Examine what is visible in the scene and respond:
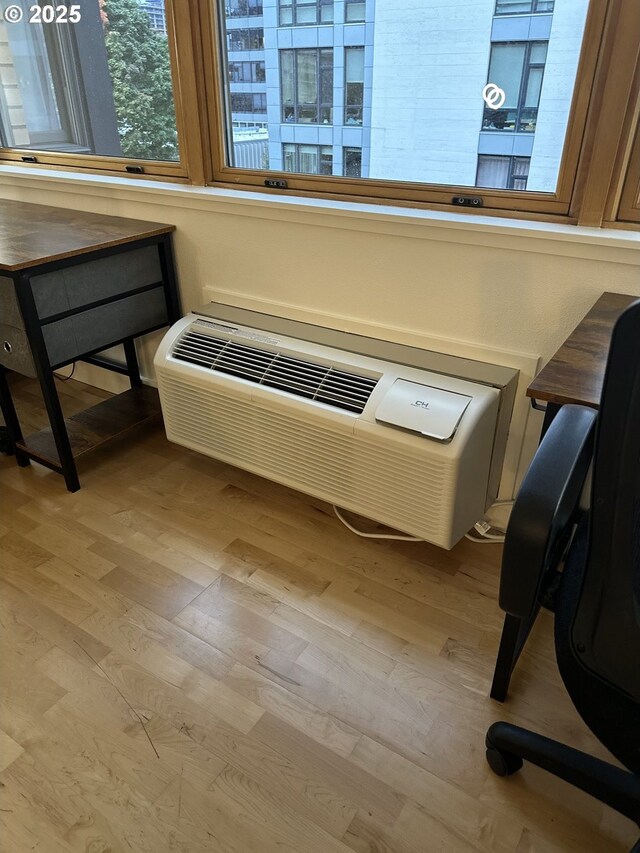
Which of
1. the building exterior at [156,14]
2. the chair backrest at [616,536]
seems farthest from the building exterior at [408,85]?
the chair backrest at [616,536]

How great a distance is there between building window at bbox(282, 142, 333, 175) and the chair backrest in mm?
1494

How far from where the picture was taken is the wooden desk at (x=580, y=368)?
1.06 m

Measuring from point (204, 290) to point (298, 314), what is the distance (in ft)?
1.38

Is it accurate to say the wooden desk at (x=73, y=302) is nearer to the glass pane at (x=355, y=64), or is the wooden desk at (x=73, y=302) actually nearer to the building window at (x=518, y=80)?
the glass pane at (x=355, y=64)

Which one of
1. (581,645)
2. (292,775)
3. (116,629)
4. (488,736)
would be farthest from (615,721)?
(116,629)

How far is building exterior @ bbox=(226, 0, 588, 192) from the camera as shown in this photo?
1.46 meters

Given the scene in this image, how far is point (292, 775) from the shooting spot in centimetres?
123

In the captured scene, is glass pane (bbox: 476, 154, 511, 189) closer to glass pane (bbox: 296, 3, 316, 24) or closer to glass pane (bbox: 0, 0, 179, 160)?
glass pane (bbox: 296, 3, 316, 24)

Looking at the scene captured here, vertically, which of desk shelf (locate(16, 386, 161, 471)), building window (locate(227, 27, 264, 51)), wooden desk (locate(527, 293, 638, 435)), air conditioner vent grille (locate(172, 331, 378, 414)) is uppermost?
building window (locate(227, 27, 264, 51))

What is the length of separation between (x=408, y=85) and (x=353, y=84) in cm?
18

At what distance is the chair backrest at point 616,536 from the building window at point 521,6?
123 cm

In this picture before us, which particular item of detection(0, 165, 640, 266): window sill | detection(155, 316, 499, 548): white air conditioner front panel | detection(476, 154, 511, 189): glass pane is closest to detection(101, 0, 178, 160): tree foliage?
detection(0, 165, 640, 266): window sill

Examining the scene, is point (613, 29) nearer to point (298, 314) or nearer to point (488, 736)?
point (298, 314)

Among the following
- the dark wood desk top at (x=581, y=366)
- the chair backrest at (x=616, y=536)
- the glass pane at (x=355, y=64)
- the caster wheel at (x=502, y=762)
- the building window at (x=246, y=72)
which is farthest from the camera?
the building window at (x=246, y=72)
